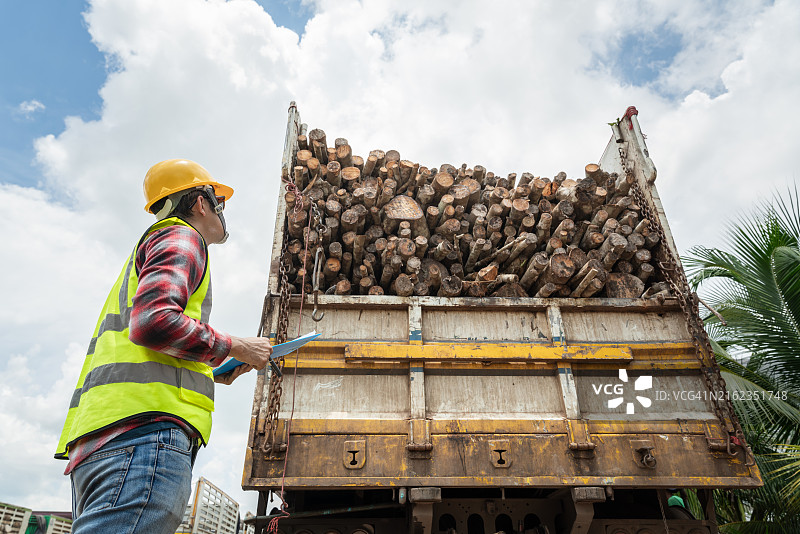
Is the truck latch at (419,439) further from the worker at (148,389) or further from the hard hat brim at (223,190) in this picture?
the hard hat brim at (223,190)

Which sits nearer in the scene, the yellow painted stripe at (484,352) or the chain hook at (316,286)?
the yellow painted stripe at (484,352)

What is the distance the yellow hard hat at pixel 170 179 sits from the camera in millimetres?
1825

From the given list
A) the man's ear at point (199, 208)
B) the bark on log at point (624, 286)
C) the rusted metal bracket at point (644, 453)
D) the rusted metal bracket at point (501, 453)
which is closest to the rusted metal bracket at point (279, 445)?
the rusted metal bracket at point (501, 453)

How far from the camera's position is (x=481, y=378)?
11.4ft

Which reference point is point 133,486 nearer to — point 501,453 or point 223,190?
point 223,190

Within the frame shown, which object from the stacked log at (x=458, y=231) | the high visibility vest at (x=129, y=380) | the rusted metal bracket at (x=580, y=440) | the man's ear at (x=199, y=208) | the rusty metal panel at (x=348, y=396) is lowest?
the high visibility vest at (x=129, y=380)

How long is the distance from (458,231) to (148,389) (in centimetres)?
329

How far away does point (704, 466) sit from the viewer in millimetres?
3246

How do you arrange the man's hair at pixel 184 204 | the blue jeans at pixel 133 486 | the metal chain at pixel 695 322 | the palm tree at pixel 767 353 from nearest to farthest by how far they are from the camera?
the blue jeans at pixel 133 486
the man's hair at pixel 184 204
the metal chain at pixel 695 322
the palm tree at pixel 767 353

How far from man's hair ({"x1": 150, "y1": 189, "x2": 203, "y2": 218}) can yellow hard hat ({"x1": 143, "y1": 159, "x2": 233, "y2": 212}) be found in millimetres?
18

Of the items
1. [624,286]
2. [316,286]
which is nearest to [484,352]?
[316,286]

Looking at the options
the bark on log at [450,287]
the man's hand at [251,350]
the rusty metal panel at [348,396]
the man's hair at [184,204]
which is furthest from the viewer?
the bark on log at [450,287]

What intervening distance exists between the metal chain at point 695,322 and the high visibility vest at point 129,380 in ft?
10.8

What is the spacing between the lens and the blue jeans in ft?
4.16
